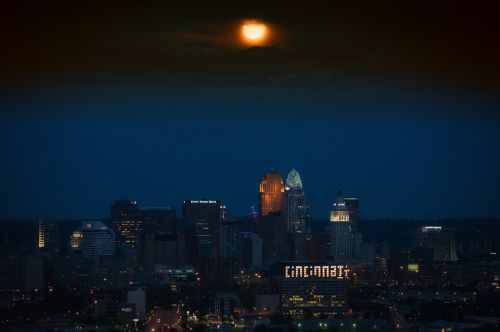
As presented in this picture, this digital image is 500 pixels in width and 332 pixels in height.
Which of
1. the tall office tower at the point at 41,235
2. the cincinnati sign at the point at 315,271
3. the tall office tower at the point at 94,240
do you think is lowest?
the cincinnati sign at the point at 315,271

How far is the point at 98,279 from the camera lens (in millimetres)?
25359

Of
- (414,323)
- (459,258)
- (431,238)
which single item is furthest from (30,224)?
(459,258)

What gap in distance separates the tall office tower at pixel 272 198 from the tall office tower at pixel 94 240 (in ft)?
9.83

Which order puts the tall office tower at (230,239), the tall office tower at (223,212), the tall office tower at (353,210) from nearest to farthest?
the tall office tower at (353,210)
the tall office tower at (223,212)
the tall office tower at (230,239)

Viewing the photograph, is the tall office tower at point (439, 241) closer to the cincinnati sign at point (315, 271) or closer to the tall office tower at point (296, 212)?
the cincinnati sign at point (315, 271)

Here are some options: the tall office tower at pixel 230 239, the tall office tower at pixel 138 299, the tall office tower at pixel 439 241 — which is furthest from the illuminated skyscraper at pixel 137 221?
the tall office tower at pixel 439 241

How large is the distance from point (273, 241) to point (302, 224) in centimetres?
85

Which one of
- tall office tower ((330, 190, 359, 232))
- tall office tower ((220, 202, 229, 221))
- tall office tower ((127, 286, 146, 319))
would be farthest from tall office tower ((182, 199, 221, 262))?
tall office tower ((127, 286, 146, 319))

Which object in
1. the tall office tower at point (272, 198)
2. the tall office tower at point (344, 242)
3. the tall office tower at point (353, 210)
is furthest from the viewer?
the tall office tower at point (272, 198)

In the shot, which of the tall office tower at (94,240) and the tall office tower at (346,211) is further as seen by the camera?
the tall office tower at (94,240)

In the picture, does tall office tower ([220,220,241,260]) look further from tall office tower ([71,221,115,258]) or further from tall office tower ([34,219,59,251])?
tall office tower ([34,219,59,251])

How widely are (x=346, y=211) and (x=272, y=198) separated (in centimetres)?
559

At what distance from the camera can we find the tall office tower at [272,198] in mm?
29503

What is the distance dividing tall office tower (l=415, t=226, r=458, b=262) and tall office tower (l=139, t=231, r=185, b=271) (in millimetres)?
4360
